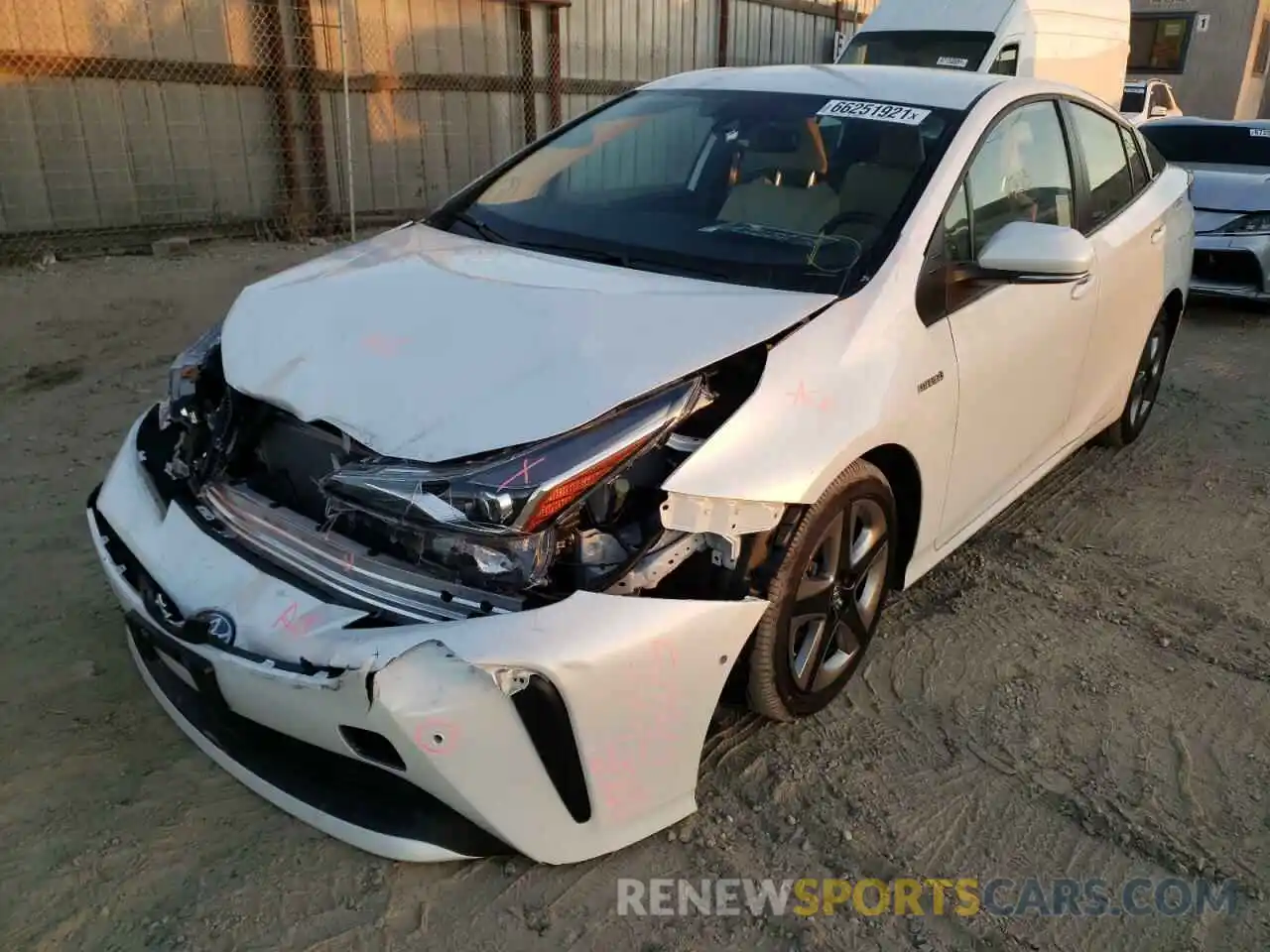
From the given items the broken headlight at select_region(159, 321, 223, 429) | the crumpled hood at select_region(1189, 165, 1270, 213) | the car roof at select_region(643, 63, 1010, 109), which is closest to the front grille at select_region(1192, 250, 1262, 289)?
the crumpled hood at select_region(1189, 165, 1270, 213)

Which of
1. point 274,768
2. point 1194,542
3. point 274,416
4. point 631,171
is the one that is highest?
point 631,171

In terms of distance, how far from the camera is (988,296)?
2.99 meters

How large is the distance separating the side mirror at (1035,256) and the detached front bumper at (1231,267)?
568 cm

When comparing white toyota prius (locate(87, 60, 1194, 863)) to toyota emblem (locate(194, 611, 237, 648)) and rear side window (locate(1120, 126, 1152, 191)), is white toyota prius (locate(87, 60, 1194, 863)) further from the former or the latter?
rear side window (locate(1120, 126, 1152, 191))

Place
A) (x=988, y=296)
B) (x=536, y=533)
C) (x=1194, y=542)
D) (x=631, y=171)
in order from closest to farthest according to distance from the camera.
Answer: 1. (x=536, y=533)
2. (x=988, y=296)
3. (x=631, y=171)
4. (x=1194, y=542)

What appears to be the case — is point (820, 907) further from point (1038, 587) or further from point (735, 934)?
point (1038, 587)

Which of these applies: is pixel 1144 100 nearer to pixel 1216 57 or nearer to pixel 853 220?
pixel 1216 57

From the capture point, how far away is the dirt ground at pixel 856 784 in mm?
2117

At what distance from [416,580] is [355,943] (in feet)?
2.48

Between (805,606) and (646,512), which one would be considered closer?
(646,512)

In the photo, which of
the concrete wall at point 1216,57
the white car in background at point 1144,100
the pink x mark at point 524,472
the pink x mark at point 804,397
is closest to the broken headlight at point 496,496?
the pink x mark at point 524,472

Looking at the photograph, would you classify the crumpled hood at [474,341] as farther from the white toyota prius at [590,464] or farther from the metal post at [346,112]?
the metal post at [346,112]

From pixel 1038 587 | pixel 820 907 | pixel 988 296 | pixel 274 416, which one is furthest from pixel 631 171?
pixel 820 907

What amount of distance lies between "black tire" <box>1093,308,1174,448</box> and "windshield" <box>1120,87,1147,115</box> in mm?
10963
